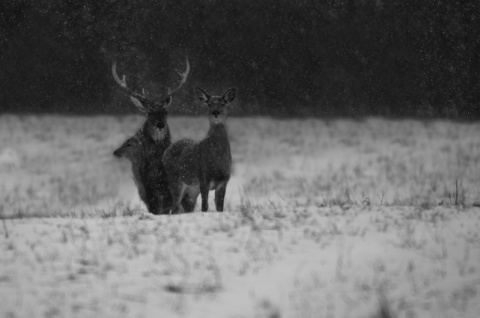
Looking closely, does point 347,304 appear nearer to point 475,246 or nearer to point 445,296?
point 445,296

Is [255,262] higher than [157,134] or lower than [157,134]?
lower

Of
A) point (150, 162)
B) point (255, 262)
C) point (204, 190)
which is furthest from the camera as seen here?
point (150, 162)

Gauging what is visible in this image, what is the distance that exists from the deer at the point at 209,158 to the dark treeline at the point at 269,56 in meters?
11.6

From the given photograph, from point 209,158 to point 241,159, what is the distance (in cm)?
873

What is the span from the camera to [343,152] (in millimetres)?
18281

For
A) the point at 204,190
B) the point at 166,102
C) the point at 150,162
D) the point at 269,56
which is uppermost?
the point at 269,56

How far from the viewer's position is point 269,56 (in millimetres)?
23156

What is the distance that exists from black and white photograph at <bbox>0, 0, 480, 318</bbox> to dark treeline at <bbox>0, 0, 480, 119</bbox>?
6 centimetres

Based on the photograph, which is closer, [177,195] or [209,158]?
[209,158]

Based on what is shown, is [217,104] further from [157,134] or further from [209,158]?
[157,134]

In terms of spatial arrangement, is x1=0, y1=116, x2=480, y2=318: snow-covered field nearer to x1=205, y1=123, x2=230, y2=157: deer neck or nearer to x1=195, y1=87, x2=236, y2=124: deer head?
x1=205, y1=123, x2=230, y2=157: deer neck

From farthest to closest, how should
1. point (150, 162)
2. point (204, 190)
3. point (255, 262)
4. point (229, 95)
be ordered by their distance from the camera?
→ point (150, 162) < point (229, 95) < point (204, 190) < point (255, 262)

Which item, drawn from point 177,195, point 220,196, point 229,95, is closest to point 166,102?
point 229,95

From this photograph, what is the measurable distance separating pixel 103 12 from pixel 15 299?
1982cm
